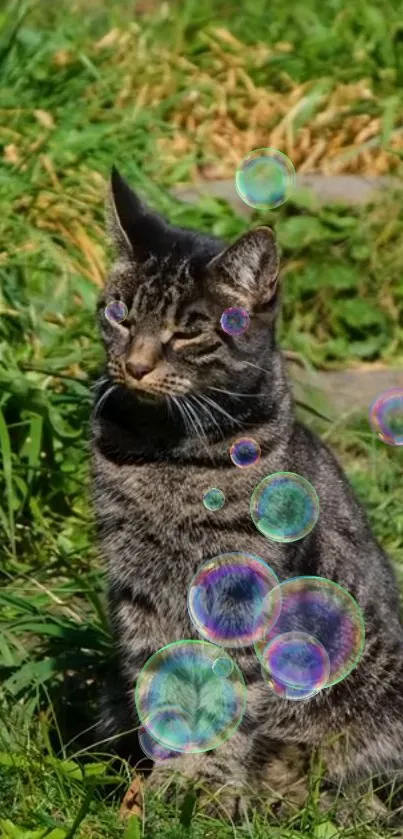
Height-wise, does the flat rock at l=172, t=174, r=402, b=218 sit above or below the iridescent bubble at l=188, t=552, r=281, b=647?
above

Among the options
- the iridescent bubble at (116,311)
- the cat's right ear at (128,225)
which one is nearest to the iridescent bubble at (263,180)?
the cat's right ear at (128,225)

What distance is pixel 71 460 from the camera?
5027mm

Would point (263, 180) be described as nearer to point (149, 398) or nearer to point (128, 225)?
point (128, 225)

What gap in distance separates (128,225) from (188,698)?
1.32 metres

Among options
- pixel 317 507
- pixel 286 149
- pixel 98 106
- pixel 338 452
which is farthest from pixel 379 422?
pixel 286 149

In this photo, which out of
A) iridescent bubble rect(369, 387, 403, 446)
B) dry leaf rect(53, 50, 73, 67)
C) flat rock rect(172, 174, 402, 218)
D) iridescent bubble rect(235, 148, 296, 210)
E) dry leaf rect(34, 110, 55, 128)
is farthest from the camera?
flat rock rect(172, 174, 402, 218)

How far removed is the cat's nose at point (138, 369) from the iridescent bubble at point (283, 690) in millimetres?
865

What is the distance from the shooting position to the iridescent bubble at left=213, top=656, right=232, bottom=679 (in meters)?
3.57

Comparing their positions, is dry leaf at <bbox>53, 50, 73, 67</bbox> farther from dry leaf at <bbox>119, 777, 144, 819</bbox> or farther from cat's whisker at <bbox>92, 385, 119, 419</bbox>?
dry leaf at <bbox>119, 777, 144, 819</bbox>

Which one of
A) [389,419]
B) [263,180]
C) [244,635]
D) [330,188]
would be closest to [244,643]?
[244,635]

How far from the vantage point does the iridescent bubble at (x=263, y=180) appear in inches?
178

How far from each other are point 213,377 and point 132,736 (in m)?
1.17

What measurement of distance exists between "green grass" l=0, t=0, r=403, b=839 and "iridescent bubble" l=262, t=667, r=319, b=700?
0.27 metres

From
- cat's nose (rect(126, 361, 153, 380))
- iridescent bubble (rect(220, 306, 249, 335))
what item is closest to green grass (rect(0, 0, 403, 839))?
cat's nose (rect(126, 361, 153, 380))
